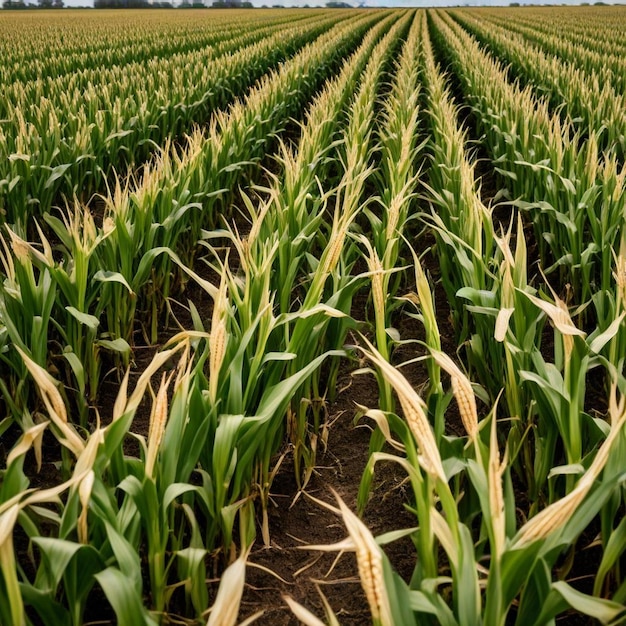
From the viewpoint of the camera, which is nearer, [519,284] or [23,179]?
[519,284]

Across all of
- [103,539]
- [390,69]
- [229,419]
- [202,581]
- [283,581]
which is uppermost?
[390,69]

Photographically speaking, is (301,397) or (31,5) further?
(31,5)

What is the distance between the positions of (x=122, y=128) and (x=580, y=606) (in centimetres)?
505

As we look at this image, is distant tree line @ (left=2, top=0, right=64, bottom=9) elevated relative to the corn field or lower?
elevated

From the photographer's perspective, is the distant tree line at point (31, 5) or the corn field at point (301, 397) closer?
the corn field at point (301, 397)

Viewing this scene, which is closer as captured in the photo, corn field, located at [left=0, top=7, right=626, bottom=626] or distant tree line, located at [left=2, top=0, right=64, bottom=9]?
corn field, located at [left=0, top=7, right=626, bottom=626]

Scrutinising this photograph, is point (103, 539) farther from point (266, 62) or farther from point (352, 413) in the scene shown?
point (266, 62)

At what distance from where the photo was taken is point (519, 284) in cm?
207

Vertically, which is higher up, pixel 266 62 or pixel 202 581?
pixel 266 62

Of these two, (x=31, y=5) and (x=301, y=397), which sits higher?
(x=31, y=5)

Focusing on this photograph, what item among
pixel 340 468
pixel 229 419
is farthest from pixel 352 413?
pixel 229 419

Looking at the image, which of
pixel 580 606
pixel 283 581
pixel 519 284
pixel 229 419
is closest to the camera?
pixel 580 606

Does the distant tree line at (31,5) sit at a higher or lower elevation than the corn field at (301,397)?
higher

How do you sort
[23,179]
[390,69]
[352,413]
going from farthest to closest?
1. [390,69]
2. [23,179]
3. [352,413]
